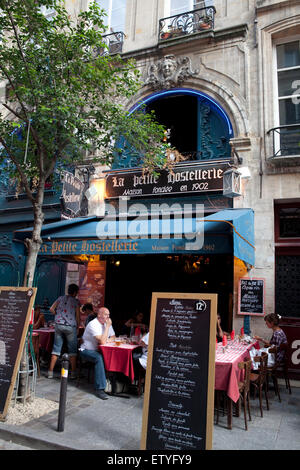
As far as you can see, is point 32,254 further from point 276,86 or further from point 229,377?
point 276,86

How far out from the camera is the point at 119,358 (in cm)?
604

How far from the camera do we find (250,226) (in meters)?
7.38

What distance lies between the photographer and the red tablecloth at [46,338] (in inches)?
303

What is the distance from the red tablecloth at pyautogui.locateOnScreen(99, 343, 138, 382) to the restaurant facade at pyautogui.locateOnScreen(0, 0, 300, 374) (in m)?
1.75

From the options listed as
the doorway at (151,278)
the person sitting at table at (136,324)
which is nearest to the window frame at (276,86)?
the doorway at (151,278)

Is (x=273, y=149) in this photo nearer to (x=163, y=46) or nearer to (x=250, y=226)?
(x=250, y=226)

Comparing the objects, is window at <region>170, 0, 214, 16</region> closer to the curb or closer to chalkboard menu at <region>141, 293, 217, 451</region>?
chalkboard menu at <region>141, 293, 217, 451</region>

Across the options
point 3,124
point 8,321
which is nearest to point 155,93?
point 3,124

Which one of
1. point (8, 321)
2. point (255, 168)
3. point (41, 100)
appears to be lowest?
point (8, 321)

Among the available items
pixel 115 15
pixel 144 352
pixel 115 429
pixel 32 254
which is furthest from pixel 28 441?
pixel 115 15

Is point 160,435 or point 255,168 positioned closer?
point 160,435

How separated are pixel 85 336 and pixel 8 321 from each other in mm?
1580

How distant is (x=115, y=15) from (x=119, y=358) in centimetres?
1092

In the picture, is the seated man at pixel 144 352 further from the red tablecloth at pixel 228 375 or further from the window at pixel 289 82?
the window at pixel 289 82
